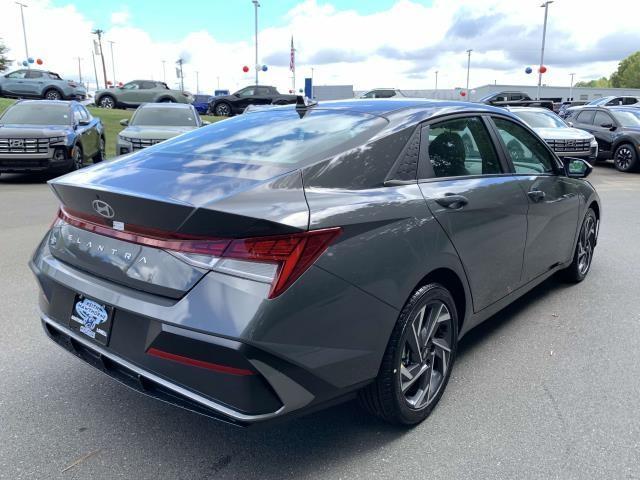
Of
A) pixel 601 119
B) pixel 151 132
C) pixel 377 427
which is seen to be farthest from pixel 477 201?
pixel 601 119

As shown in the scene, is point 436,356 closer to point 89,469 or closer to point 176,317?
point 176,317

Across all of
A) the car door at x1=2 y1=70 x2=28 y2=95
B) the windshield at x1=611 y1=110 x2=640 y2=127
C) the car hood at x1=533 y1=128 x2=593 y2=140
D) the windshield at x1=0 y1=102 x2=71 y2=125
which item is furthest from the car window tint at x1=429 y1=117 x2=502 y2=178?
the car door at x1=2 y1=70 x2=28 y2=95

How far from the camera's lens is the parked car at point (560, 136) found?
45.3 feet

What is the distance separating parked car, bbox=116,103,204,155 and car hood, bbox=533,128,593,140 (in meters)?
8.71

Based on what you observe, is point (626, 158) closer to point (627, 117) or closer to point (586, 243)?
point (627, 117)

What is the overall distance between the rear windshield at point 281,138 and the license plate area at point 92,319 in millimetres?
901

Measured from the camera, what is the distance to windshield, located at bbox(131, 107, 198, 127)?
12424 mm

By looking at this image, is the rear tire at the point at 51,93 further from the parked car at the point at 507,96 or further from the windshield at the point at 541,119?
the windshield at the point at 541,119

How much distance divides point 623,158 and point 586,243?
12.4m

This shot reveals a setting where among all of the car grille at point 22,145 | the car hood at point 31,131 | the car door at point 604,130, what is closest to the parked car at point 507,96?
the car door at point 604,130

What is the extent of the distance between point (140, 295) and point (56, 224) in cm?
91

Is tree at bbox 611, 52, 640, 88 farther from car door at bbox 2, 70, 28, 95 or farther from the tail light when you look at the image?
the tail light

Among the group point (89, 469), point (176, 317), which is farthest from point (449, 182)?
point (89, 469)

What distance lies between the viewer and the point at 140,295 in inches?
89.0
